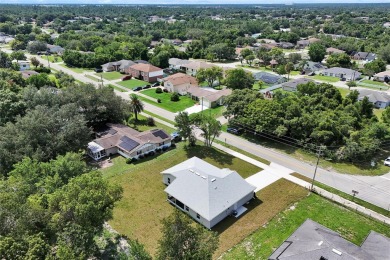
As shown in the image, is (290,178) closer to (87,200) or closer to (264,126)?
(264,126)

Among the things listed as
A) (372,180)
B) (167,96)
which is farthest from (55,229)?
(167,96)

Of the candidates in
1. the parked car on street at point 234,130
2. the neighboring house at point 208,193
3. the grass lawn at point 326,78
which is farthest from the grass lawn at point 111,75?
the grass lawn at point 326,78

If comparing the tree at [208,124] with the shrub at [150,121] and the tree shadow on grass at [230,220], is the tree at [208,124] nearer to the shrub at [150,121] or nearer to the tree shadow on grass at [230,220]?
the shrub at [150,121]

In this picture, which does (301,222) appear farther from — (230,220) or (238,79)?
(238,79)

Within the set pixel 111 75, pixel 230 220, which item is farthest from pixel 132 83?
pixel 230 220

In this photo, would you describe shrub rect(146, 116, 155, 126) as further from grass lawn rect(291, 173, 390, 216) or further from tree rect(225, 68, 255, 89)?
grass lawn rect(291, 173, 390, 216)

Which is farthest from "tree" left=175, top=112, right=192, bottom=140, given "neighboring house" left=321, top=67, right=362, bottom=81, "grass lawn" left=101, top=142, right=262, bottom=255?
"neighboring house" left=321, top=67, right=362, bottom=81
